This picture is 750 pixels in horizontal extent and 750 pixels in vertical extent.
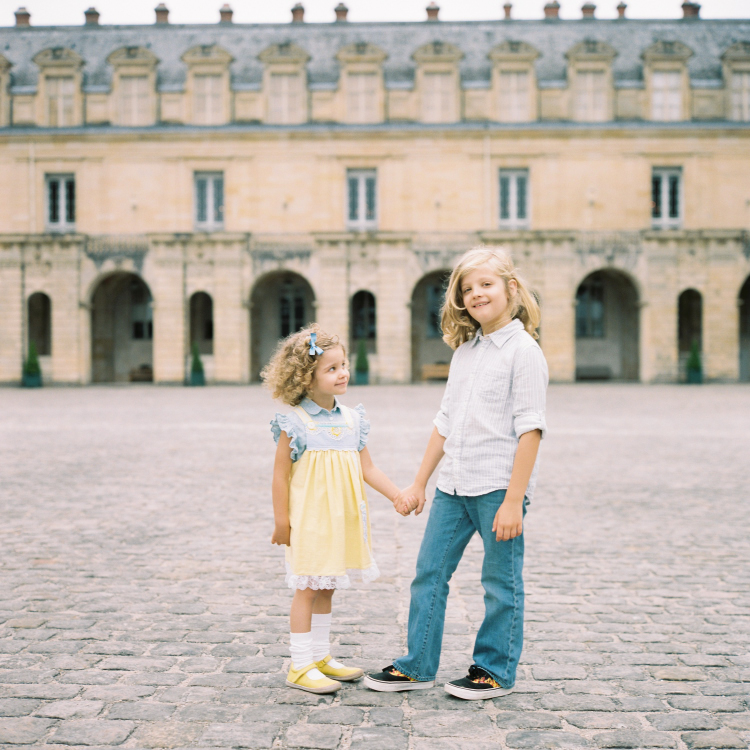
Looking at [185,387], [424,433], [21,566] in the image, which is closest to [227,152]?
[185,387]

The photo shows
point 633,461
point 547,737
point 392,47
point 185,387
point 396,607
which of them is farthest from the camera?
point 392,47

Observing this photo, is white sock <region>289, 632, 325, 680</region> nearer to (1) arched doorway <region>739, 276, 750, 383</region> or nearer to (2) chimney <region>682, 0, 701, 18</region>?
(1) arched doorway <region>739, 276, 750, 383</region>

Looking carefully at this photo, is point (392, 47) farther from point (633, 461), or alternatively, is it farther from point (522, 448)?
point (522, 448)

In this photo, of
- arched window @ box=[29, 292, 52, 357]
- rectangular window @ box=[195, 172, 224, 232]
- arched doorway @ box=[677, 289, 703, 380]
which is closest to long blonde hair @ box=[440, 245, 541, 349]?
rectangular window @ box=[195, 172, 224, 232]

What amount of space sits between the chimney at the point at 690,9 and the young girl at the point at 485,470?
36.7 metres

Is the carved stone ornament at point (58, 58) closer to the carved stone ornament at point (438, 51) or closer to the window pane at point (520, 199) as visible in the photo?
the carved stone ornament at point (438, 51)

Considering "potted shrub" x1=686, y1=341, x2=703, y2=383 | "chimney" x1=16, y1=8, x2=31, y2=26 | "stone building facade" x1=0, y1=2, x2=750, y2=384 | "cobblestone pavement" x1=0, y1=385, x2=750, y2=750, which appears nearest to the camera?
"cobblestone pavement" x1=0, y1=385, x2=750, y2=750

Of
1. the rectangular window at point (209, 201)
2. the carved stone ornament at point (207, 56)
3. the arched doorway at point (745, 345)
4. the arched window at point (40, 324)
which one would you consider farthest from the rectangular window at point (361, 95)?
the arched doorway at point (745, 345)

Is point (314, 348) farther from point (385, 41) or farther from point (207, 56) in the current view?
point (385, 41)

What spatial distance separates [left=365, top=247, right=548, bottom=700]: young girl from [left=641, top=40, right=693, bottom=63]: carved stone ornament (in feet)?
104

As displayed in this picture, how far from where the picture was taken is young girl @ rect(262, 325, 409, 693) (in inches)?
144

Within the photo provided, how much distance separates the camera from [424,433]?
46.3 feet

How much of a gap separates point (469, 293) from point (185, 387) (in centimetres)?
2766

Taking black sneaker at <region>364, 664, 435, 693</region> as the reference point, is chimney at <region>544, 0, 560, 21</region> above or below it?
above
